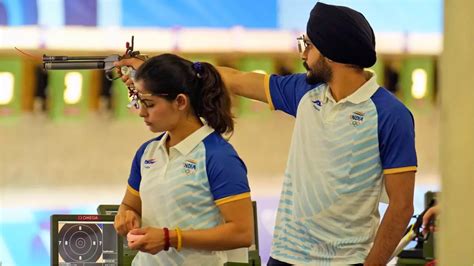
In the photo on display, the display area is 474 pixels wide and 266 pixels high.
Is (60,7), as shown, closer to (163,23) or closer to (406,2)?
(163,23)

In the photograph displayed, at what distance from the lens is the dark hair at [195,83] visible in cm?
226

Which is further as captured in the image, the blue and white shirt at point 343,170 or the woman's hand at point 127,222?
the blue and white shirt at point 343,170

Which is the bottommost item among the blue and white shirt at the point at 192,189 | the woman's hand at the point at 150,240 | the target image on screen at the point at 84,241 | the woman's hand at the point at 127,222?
the target image on screen at the point at 84,241

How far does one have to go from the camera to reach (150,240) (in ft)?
6.82

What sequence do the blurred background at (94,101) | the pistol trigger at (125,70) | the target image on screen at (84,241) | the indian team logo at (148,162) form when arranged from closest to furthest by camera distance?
the indian team logo at (148,162), the pistol trigger at (125,70), the target image on screen at (84,241), the blurred background at (94,101)

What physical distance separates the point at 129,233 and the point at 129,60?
2.51 feet

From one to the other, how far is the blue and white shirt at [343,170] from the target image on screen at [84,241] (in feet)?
3.83

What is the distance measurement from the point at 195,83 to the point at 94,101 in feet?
8.77

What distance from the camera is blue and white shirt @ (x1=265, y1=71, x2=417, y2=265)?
2.38m

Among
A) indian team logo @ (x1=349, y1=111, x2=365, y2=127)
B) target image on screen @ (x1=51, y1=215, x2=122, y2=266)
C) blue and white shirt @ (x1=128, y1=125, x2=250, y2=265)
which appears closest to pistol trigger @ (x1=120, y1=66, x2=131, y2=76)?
blue and white shirt @ (x1=128, y1=125, x2=250, y2=265)

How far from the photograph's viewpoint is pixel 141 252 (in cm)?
224

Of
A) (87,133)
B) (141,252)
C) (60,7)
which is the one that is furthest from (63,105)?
(141,252)

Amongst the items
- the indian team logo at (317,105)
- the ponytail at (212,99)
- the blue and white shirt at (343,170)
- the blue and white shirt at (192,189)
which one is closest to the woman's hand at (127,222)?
the blue and white shirt at (192,189)

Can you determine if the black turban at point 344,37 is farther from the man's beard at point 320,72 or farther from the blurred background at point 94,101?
the blurred background at point 94,101
